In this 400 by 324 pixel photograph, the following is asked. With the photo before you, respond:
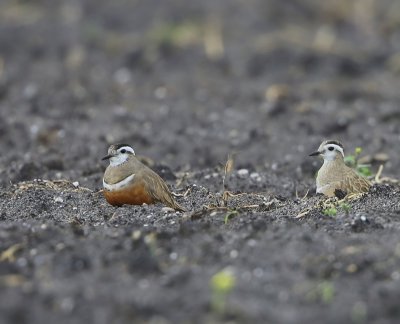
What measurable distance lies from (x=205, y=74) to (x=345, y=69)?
8.61 ft

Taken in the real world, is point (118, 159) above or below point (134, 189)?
above

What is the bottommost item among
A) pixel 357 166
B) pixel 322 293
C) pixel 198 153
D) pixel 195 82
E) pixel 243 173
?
pixel 198 153

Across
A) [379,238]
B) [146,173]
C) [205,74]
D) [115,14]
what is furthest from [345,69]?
[379,238]

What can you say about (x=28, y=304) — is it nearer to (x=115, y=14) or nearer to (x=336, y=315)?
(x=336, y=315)

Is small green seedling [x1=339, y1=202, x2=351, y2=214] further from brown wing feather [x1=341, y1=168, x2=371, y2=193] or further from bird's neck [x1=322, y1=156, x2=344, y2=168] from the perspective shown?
bird's neck [x1=322, y1=156, x2=344, y2=168]

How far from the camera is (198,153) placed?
14.1 m

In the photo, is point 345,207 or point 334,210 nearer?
point 334,210

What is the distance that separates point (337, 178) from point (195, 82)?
7699 millimetres

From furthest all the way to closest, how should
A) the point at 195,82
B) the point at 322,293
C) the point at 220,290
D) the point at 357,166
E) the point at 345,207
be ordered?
the point at 195,82 → the point at 357,166 → the point at 345,207 → the point at 322,293 → the point at 220,290

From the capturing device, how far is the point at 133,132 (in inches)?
595

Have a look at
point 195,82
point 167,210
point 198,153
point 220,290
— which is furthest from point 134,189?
point 195,82

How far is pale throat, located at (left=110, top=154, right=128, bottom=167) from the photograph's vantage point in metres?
10.4

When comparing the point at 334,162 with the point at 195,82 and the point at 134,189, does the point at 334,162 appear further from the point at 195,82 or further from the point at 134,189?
the point at 195,82

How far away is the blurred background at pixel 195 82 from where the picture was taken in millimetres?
14234
